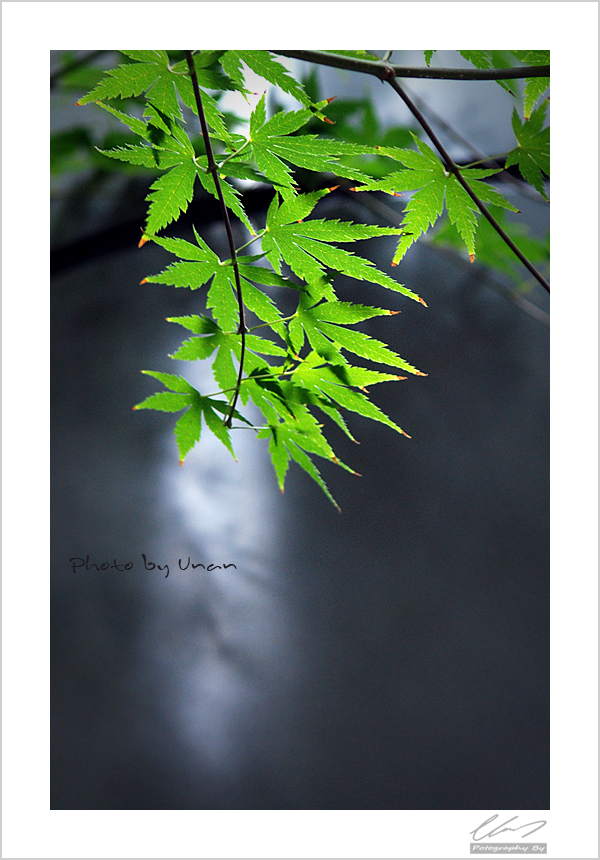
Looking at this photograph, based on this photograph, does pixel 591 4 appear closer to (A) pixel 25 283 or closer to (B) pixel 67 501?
(A) pixel 25 283

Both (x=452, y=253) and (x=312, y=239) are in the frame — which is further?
(x=452, y=253)

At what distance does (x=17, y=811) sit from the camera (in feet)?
1.94

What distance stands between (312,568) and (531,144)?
0.83m

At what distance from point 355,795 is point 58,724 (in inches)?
20.9

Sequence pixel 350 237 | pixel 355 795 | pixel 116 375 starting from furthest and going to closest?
pixel 116 375 < pixel 355 795 < pixel 350 237

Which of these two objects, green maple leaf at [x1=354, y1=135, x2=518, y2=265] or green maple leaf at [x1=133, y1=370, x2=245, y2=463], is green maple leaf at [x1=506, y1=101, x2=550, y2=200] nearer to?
green maple leaf at [x1=354, y1=135, x2=518, y2=265]

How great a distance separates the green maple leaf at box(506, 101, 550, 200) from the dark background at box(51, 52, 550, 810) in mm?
483

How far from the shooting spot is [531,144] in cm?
45

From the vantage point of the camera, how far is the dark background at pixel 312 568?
3.27ft

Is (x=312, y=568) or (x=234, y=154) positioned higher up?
(x=234, y=154)

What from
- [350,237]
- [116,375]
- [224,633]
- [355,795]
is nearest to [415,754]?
[355,795]

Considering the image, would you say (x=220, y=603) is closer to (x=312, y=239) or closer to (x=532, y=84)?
(x=312, y=239)

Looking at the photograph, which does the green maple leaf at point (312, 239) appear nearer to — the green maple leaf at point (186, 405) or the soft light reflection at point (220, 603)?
the green maple leaf at point (186, 405)

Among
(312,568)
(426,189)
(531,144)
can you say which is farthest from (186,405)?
(312,568)
